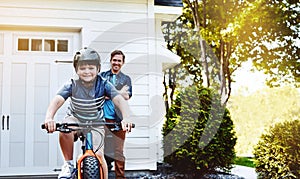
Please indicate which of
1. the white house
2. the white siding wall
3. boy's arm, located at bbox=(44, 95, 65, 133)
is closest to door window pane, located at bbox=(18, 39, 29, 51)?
the white house

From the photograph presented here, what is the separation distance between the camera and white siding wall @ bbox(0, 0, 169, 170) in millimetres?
5863

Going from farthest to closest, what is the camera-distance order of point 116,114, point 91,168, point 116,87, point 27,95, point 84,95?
point 27,95, point 116,87, point 116,114, point 84,95, point 91,168

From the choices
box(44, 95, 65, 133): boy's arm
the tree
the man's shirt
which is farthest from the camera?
the tree

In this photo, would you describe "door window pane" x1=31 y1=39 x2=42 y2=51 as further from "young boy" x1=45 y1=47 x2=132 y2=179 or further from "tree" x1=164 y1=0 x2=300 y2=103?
"tree" x1=164 y1=0 x2=300 y2=103

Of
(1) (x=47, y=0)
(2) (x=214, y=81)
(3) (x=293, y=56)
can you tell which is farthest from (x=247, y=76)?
(1) (x=47, y=0)

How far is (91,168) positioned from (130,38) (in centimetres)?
321

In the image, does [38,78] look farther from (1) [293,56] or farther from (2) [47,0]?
(1) [293,56]

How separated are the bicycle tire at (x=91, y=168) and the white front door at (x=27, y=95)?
8.93 ft

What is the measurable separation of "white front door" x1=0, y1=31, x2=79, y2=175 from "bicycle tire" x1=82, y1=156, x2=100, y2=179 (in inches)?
107

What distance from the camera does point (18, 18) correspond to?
18.7ft

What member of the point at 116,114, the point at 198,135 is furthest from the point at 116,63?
the point at 198,135

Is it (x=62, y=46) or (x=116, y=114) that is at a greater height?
(x=62, y=46)

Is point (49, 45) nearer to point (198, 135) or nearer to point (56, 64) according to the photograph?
point (56, 64)

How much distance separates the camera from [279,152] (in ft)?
17.7
